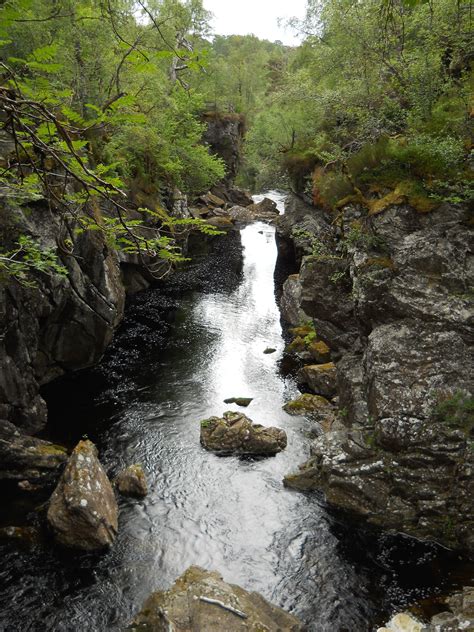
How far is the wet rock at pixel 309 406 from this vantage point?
1747 centimetres

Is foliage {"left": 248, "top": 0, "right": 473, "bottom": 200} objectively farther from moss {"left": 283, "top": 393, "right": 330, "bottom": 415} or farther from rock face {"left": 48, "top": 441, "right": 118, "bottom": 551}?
rock face {"left": 48, "top": 441, "right": 118, "bottom": 551}

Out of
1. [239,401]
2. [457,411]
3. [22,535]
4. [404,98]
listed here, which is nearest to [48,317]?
[239,401]

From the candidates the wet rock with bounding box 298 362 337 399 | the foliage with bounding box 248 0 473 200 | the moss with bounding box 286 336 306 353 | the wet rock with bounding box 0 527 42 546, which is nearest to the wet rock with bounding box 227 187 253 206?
the foliage with bounding box 248 0 473 200

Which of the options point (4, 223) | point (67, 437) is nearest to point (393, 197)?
point (4, 223)

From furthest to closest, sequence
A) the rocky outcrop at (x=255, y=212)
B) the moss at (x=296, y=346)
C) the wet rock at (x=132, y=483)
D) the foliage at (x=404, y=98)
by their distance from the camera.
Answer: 1. the rocky outcrop at (x=255, y=212)
2. the moss at (x=296, y=346)
3. the foliage at (x=404, y=98)
4. the wet rock at (x=132, y=483)

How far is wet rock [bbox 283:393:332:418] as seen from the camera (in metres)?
17.5

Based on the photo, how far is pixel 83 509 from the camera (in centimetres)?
1074

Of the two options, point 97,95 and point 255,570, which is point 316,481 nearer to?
point 255,570

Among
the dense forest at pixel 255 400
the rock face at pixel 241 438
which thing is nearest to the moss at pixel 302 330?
the dense forest at pixel 255 400

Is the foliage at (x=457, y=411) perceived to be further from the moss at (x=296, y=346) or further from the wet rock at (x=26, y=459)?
the wet rock at (x=26, y=459)

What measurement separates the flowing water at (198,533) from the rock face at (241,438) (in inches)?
14.1

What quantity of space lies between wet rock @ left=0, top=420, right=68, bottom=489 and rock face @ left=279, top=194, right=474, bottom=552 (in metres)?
7.29

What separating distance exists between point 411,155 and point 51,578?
14993mm

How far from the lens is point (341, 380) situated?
15000mm
